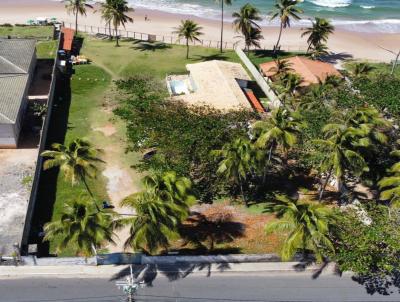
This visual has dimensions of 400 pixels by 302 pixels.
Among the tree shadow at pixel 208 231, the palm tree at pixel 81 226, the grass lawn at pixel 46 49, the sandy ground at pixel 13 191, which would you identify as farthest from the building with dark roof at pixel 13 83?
the tree shadow at pixel 208 231

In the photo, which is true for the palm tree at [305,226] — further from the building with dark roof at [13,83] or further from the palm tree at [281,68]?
the palm tree at [281,68]

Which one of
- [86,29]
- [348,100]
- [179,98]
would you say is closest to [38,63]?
[86,29]

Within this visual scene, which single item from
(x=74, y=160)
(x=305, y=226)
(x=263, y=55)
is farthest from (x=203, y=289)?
(x=263, y=55)

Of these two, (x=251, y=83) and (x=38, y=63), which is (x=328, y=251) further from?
(x=38, y=63)

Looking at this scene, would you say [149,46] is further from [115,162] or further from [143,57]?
[115,162]

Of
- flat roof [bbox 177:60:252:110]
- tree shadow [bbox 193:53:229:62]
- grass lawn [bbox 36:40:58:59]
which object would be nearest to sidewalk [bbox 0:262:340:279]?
flat roof [bbox 177:60:252:110]

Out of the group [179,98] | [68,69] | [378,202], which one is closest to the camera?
[378,202]

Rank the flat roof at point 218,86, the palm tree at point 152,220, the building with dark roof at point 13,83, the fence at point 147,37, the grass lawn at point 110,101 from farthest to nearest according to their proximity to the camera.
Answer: the fence at point 147,37 < the flat roof at point 218,86 < the building with dark roof at point 13,83 < the grass lawn at point 110,101 < the palm tree at point 152,220

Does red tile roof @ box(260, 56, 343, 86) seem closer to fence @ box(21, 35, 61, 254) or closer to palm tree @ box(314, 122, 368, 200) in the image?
palm tree @ box(314, 122, 368, 200)
